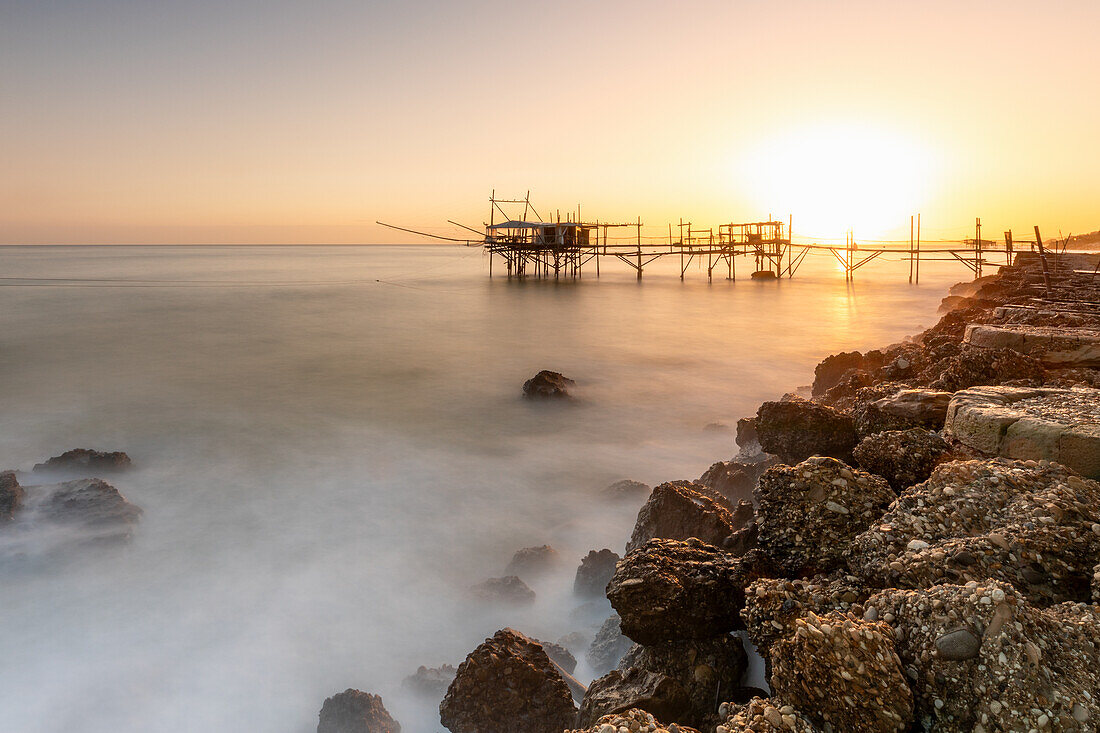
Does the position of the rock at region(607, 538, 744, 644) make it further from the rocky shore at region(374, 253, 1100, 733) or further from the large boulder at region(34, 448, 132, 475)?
the large boulder at region(34, 448, 132, 475)

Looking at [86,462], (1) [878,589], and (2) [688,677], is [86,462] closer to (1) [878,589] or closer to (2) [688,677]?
(2) [688,677]

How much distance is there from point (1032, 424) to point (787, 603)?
6.86 feet

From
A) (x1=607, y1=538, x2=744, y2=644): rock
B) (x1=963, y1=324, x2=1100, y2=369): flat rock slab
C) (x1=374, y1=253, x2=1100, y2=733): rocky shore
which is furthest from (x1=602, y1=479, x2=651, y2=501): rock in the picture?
(x1=607, y1=538, x2=744, y2=644): rock

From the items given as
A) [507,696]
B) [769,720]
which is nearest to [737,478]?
[507,696]

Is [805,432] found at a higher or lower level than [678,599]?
higher

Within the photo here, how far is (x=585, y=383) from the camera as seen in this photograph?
15.6 m

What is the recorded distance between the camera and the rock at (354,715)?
14.5 feet

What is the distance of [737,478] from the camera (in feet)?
23.3

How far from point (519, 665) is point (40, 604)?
17.1 feet

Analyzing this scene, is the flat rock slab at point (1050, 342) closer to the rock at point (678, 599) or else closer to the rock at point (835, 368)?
the rock at point (835, 368)

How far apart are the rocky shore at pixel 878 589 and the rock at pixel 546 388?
25.3ft

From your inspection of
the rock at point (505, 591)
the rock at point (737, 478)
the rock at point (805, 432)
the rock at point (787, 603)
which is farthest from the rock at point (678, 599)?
the rock at point (737, 478)

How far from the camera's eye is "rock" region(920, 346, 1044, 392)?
5242 mm

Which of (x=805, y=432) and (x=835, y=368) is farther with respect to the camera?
(x=835, y=368)
